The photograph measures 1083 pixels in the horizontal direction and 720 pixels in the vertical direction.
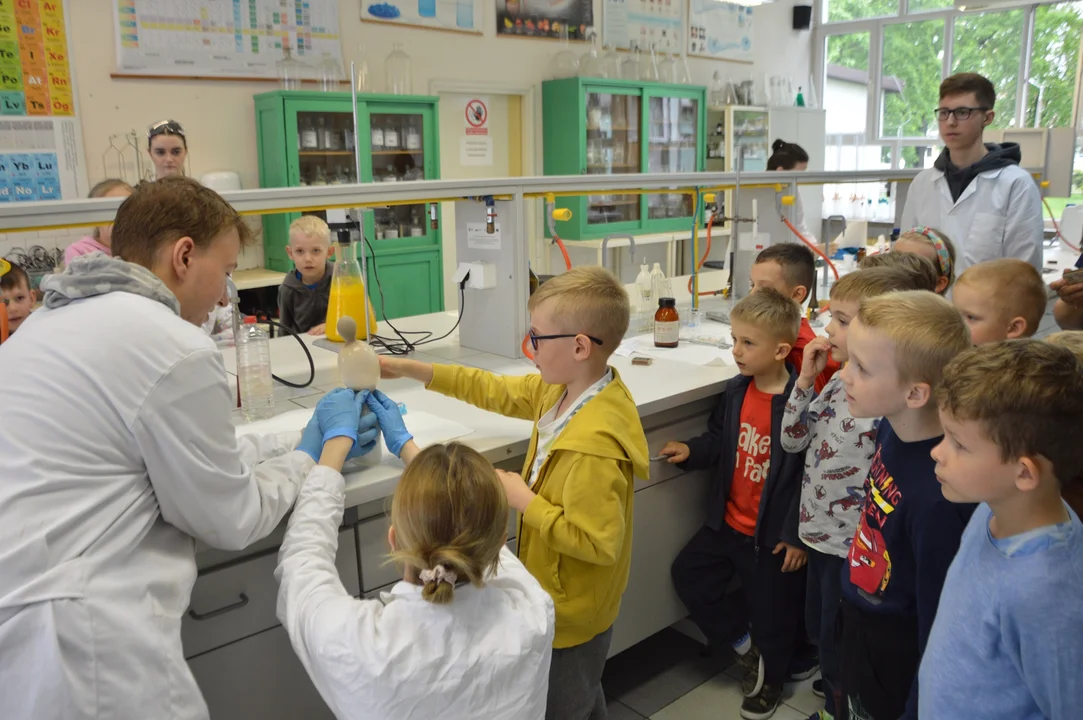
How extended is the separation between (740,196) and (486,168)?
3070 millimetres

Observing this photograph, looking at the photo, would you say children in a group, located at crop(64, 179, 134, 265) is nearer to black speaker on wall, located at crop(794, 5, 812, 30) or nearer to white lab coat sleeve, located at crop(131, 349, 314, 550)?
white lab coat sleeve, located at crop(131, 349, 314, 550)

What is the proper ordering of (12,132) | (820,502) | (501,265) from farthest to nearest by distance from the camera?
(12,132)
(501,265)
(820,502)

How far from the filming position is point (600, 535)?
1370 mm

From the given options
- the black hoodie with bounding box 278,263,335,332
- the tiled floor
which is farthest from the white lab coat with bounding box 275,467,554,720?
the black hoodie with bounding box 278,263,335,332

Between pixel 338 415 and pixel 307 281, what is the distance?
5.29ft

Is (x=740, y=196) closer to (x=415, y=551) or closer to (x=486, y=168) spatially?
(x=415, y=551)

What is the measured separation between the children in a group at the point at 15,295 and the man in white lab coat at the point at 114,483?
1379mm

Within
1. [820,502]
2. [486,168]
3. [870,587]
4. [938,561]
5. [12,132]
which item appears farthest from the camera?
[486,168]

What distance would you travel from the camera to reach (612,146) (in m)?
6.18

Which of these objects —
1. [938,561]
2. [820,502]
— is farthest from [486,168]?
[938,561]

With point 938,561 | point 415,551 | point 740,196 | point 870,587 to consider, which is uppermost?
point 740,196

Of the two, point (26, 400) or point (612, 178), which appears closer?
point (26, 400)

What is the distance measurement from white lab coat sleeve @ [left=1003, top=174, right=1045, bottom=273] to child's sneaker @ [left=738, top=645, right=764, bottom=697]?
1690 mm

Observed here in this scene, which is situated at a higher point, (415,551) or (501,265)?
→ (501,265)
